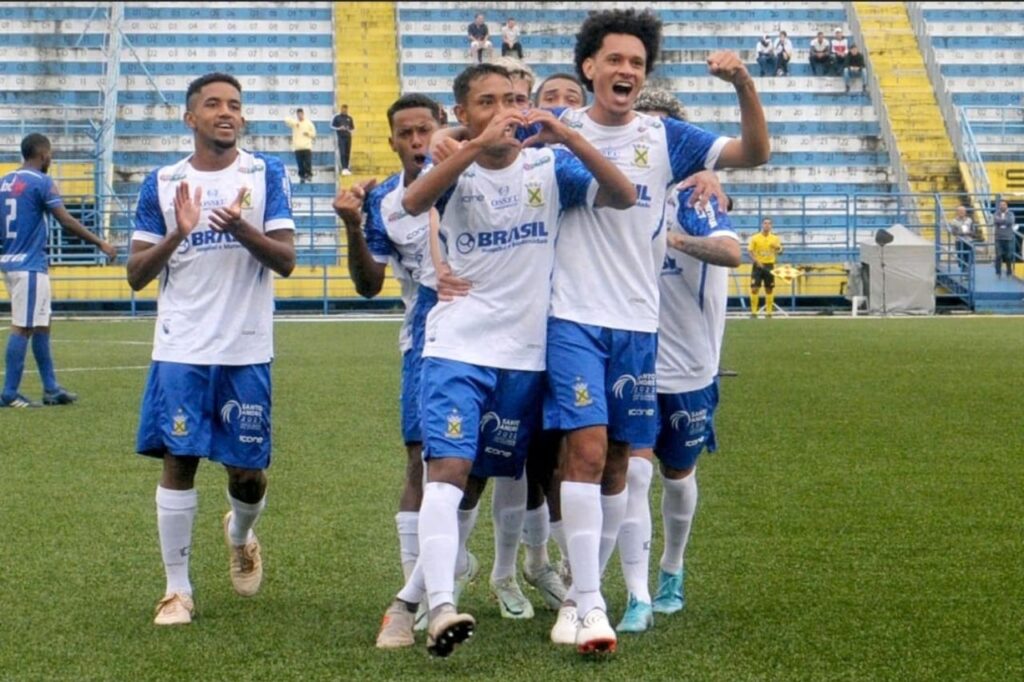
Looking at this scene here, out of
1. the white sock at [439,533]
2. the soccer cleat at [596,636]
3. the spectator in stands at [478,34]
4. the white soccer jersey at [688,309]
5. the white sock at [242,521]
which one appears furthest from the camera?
the spectator in stands at [478,34]

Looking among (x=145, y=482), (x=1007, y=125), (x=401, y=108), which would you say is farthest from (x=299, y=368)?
(x=1007, y=125)

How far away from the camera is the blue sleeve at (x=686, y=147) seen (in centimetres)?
643

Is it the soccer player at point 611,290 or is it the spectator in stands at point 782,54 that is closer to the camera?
the soccer player at point 611,290

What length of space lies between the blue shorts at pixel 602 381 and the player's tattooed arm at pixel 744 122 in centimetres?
70

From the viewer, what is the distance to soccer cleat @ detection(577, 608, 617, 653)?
230 inches

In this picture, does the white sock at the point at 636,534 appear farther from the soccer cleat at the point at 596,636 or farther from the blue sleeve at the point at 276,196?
the blue sleeve at the point at 276,196

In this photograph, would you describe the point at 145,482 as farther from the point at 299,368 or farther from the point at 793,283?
the point at 793,283

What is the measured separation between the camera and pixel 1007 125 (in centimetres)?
3969

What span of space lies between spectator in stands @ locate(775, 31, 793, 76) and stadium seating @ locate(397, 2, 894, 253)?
23cm

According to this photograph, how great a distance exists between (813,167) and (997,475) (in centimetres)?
2900

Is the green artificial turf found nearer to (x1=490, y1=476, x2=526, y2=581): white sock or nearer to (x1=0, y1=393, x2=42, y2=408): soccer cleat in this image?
(x1=490, y1=476, x2=526, y2=581): white sock

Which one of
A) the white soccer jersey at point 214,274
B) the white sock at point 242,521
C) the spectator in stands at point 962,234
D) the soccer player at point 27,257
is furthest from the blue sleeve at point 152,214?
the spectator in stands at point 962,234

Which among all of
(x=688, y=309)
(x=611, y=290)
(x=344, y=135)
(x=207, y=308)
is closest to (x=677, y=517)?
(x=688, y=309)

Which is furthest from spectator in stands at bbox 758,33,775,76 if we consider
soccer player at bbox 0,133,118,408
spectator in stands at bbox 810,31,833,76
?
soccer player at bbox 0,133,118,408
